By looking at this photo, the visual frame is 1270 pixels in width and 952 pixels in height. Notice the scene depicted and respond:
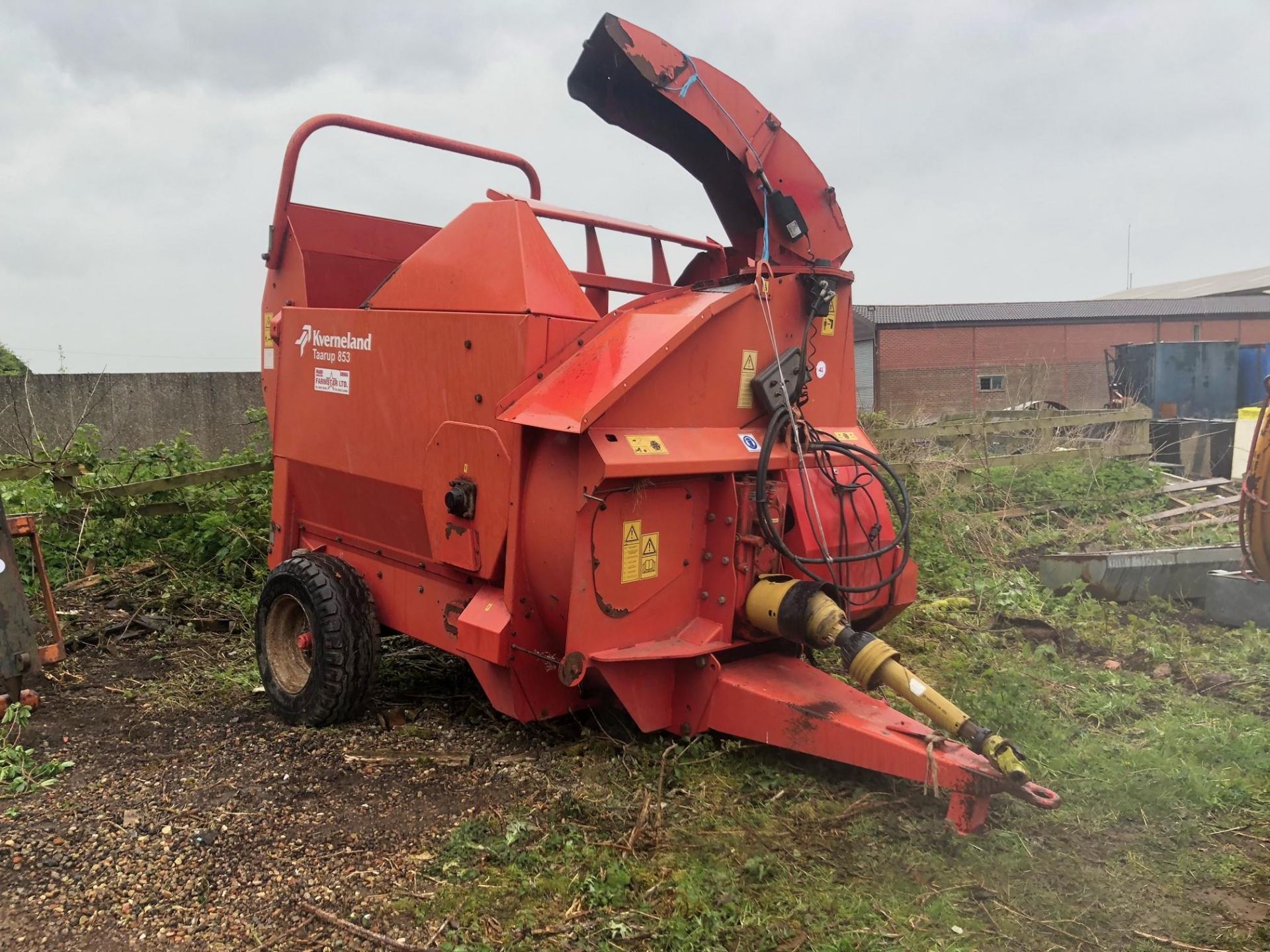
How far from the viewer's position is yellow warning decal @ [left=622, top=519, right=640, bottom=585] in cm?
325

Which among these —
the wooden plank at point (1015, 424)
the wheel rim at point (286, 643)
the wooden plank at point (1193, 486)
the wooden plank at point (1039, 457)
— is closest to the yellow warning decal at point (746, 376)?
the wheel rim at point (286, 643)

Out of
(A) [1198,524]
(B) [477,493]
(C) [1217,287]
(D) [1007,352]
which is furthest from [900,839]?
(C) [1217,287]

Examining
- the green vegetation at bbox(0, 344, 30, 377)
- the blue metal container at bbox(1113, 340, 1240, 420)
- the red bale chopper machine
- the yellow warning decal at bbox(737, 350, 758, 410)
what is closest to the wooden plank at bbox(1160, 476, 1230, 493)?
the blue metal container at bbox(1113, 340, 1240, 420)

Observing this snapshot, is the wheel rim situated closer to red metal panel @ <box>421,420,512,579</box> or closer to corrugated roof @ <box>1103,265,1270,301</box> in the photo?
red metal panel @ <box>421,420,512,579</box>

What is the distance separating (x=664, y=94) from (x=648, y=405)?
125 centimetres

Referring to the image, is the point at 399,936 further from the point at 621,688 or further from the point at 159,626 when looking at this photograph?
the point at 159,626

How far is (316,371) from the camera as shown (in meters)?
4.33

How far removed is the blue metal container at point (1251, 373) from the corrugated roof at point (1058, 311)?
15291 mm

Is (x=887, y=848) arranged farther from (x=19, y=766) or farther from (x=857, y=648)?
(x=19, y=766)

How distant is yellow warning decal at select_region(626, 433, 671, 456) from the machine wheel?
164cm

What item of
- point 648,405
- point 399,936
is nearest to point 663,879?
point 399,936

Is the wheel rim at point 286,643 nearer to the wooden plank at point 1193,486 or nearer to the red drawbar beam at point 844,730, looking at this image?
the red drawbar beam at point 844,730

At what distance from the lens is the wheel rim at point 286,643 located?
4.27 metres

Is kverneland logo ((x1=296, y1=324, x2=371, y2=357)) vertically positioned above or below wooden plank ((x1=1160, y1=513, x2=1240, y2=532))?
above
